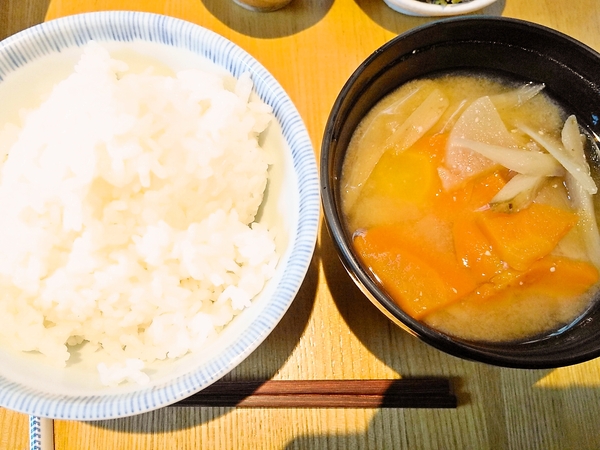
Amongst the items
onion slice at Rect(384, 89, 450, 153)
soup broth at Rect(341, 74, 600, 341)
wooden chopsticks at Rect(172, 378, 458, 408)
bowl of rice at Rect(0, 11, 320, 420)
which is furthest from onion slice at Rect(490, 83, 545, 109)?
wooden chopsticks at Rect(172, 378, 458, 408)

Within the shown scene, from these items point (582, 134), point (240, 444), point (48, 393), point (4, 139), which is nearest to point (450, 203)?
point (582, 134)

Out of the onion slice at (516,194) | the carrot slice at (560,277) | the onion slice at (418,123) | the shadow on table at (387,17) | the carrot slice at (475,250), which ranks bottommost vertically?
the carrot slice at (560,277)

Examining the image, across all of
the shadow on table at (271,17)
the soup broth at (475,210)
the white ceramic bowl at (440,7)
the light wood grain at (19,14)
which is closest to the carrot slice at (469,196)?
the soup broth at (475,210)

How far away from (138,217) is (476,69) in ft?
3.86

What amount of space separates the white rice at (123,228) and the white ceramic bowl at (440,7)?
0.82 meters

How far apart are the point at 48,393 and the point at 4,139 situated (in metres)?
0.76

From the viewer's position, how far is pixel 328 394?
147 centimetres

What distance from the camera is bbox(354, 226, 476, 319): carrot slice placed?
1.28 meters

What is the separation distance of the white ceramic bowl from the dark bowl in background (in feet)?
1.04

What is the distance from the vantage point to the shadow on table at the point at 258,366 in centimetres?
144

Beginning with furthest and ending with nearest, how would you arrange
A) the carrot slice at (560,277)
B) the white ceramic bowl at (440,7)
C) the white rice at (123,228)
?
the white ceramic bowl at (440,7) < the carrot slice at (560,277) < the white rice at (123,228)

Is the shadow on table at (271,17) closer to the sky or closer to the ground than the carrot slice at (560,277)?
closer to the sky

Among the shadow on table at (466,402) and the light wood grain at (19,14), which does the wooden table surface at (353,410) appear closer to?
the shadow on table at (466,402)

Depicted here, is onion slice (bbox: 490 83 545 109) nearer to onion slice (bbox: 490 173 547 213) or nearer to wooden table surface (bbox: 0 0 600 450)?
onion slice (bbox: 490 173 547 213)
